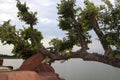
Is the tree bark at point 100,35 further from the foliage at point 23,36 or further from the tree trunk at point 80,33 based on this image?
the foliage at point 23,36

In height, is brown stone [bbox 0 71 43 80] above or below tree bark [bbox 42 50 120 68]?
below

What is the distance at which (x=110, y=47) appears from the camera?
33812mm

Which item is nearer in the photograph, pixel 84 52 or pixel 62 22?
pixel 84 52

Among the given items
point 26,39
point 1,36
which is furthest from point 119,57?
point 1,36

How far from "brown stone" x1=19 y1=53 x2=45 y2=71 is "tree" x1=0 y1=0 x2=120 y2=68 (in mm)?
1310

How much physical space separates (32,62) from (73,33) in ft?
23.8

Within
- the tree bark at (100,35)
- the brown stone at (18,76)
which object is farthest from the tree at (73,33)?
the brown stone at (18,76)

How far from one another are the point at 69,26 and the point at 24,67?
326 inches

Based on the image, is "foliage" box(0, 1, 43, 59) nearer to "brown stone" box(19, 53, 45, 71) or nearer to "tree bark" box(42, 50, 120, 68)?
"brown stone" box(19, 53, 45, 71)

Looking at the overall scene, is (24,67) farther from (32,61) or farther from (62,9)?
(62,9)

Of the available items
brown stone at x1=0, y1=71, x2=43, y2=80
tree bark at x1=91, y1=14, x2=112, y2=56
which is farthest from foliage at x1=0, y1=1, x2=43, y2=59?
brown stone at x1=0, y1=71, x2=43, y2=80

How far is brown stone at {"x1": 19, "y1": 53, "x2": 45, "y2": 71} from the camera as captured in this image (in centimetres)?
3181

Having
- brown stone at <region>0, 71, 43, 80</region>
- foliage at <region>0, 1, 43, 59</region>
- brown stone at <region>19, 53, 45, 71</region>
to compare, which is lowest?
brown stone at <region>0, 71, 43, 80</region>

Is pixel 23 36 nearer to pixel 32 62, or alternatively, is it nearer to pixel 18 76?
pixel 32 62
